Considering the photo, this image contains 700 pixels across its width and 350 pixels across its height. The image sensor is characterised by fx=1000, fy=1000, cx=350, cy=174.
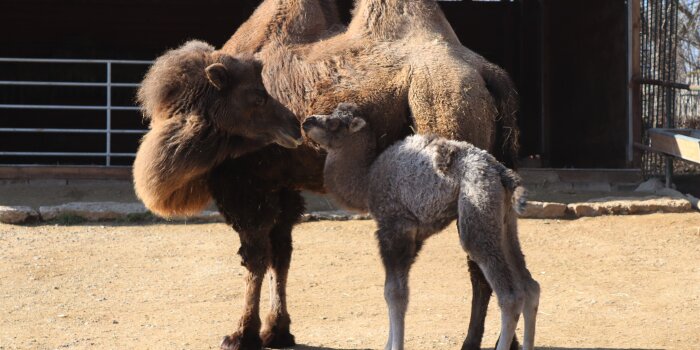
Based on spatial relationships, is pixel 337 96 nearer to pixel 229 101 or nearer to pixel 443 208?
pixel 229 101

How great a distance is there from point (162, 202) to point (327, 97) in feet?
4.03

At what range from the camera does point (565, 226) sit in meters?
10.6

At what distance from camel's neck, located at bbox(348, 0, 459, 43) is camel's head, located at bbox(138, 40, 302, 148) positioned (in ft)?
2.65

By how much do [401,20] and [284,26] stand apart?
2.84 feet

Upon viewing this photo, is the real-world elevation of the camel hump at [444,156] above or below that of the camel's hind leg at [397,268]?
above

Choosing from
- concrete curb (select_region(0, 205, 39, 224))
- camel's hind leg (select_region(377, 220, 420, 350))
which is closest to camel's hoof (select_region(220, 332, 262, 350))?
camel's hind leg (select_region(377, 220, 420, 350))

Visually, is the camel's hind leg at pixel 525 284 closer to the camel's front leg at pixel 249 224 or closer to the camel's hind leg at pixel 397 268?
the camel's hind leg at pixel 397 268

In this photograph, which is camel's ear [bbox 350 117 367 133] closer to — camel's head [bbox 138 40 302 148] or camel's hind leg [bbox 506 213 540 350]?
camel's head [bbox 138 40 302 148]

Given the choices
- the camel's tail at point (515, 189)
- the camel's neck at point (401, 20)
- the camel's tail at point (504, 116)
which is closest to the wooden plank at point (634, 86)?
the camel's neck at point (401, 20)

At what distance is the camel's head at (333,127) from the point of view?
5.66 m

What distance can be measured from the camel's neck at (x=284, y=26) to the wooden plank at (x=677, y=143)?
5.04 m

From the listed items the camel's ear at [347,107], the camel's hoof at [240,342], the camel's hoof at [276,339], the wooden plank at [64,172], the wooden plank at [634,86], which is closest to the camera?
the camel's ear at [347,107]

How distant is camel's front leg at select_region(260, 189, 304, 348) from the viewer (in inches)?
255

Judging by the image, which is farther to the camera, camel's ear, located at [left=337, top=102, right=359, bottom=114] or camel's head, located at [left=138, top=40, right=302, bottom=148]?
camel's head, located at [left=138, top=40, right=302, bottom=148]
